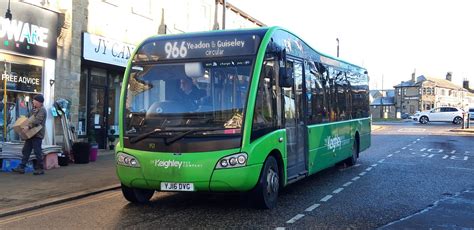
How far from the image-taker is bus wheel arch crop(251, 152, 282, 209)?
6941mm

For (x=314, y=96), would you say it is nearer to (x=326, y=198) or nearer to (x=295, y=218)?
(x=326, y=198)

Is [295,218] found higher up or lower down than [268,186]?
lower down

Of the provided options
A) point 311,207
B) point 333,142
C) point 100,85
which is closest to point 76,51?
point 100,85

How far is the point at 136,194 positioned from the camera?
7637 mm

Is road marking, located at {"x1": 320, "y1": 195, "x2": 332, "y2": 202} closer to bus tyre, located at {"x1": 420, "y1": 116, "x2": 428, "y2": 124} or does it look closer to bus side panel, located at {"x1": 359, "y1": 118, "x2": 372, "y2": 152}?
bus side panel, located at {"x1": 359, "y1": 118, "x2": 372, "y2": 152}

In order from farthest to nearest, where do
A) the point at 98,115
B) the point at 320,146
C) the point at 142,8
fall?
the point at 142,8, the point at 98,115, the point at 320,146

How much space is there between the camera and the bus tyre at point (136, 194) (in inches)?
297

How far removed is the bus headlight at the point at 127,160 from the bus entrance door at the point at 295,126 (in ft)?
8.36

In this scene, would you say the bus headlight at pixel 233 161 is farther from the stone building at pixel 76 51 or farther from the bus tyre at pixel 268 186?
the stone building at pixel 76 51

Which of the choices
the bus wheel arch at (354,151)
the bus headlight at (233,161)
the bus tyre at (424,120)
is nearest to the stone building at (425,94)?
the bus tyre at (424,120)

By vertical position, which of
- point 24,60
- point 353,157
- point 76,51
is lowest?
point 353,157

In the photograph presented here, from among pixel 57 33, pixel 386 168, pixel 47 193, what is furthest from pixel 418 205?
pixel 57 33

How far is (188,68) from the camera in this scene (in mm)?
7188

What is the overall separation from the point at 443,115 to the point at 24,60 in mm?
43135
